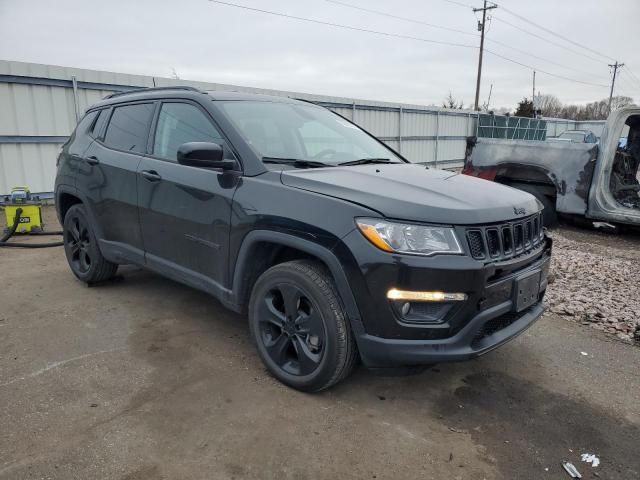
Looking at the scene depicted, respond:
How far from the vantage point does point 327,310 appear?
2.60 m

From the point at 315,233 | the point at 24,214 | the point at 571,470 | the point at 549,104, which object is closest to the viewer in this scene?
the point at 571,470

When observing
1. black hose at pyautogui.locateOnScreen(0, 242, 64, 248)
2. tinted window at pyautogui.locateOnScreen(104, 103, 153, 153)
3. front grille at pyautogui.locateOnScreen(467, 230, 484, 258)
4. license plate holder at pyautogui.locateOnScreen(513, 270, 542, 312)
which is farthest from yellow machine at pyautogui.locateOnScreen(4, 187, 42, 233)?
license plate holder at pyautogui.locateOnScreen(513, 270, 542, 312)

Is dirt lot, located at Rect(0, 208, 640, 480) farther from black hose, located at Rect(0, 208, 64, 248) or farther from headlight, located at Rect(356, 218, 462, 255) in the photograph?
black hose, located at Rect(0, 208, 64, 248)

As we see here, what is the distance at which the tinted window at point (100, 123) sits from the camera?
14.5 feet

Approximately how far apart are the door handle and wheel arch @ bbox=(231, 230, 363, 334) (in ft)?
3.43

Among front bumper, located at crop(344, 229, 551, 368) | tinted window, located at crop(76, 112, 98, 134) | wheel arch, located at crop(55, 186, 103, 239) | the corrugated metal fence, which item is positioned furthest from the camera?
the corrugated metal fence

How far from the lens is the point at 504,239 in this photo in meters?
2.65

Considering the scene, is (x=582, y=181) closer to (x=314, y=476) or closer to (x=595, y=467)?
(x=595, y=467)

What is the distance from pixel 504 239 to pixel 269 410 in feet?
5.36

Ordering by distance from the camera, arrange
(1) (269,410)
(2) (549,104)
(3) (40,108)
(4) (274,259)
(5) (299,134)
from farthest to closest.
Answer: (2) (549,104), (3) (40,108), (5) (299,134), (4) (274,259), (1) (269,410)

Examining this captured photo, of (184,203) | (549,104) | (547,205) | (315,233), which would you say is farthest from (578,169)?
(549,104)

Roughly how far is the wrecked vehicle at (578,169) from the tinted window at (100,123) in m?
5.96

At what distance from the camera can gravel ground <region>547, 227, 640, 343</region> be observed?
13.9 feet

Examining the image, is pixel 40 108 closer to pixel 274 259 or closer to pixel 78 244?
pixel 78 244
